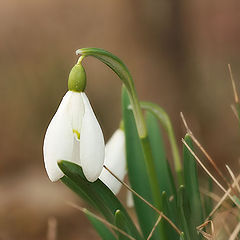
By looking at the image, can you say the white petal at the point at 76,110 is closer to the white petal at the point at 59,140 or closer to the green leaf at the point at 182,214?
the white petal at the point at 59,140

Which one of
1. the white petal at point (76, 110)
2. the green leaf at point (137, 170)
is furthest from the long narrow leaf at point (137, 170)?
the white petal at point (76, 110)

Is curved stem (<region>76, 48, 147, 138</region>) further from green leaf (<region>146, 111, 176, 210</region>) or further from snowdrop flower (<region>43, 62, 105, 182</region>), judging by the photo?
green leaf (<region>146, 111, 176, 210</region>)

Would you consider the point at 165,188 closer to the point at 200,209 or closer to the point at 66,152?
the point at 200,209

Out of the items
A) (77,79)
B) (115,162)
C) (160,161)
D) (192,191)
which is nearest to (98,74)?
(160,161)

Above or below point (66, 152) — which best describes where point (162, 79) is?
below

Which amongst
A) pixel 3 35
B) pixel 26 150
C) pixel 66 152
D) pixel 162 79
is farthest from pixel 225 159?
pixel 66 152

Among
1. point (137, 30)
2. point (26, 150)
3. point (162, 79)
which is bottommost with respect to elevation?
point (26, 150)
